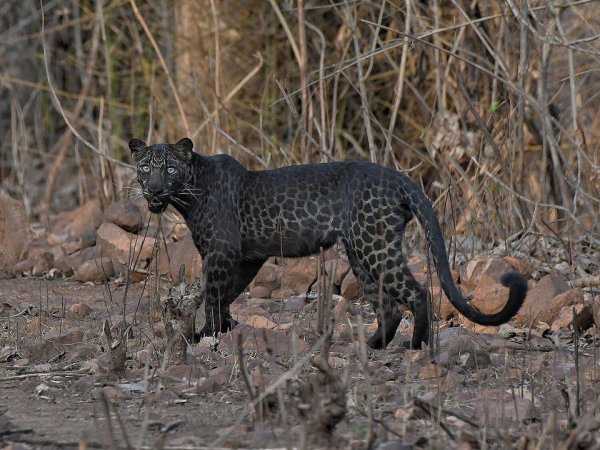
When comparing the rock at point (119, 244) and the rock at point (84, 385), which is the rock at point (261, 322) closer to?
the rock at point (84, 385)

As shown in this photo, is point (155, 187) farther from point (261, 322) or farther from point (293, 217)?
point (261, 322)

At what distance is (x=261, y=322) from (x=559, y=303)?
1.73 meters

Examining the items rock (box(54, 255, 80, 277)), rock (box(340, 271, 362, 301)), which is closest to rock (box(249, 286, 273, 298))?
rock (box(340, 271, 362, 301))

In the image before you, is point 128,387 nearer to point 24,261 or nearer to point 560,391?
point 560,391

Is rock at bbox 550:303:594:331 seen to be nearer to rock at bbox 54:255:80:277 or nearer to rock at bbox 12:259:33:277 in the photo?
rock at bbox 54:255:80:277

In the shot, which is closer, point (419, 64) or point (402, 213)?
point (402, 213)

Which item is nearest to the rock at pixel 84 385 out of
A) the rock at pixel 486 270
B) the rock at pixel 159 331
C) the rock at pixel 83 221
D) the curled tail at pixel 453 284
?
the rock at pixel 159 331

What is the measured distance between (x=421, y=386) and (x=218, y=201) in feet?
7.10

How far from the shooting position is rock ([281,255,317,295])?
7.73m

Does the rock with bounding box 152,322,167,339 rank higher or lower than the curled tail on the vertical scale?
lower

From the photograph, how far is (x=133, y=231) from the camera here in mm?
8953

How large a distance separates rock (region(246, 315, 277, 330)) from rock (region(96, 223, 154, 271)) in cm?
208

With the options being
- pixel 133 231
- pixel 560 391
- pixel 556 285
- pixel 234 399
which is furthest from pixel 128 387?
pixel 133 231

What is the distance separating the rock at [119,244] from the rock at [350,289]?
5.45ft
